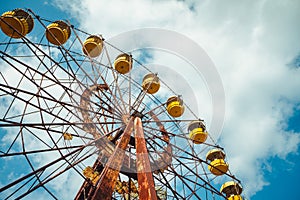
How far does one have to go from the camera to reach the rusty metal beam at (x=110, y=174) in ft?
20.7

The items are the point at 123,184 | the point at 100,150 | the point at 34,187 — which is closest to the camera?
the point at 34,187

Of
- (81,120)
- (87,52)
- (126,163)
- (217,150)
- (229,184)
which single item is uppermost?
(87,52)

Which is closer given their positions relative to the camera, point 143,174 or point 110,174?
point 143,174

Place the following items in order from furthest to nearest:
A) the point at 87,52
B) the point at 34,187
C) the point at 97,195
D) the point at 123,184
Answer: the point at 123,184, the point at 87,52, the point at 34,187, the point at 97,195

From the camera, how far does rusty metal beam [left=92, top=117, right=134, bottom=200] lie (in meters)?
6.32

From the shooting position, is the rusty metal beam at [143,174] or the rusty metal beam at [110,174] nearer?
the rusty metal beam at [143,174]

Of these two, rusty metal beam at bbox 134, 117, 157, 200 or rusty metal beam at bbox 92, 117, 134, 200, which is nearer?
rusty metal beam at bbox 134, 117, 157, 200

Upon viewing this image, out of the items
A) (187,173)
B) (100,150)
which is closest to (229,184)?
(187,173)

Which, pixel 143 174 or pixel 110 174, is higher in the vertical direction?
pixel 110 174

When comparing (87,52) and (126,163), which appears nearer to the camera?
(126,163)

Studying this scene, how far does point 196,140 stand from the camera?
496 inches

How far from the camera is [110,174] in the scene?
699 cm

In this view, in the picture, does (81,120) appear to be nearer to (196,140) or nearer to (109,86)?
(109,86)

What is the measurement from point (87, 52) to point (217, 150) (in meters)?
7.79
